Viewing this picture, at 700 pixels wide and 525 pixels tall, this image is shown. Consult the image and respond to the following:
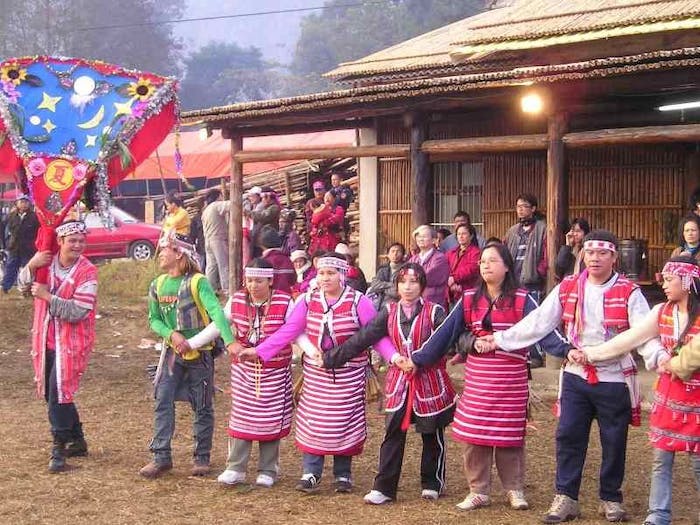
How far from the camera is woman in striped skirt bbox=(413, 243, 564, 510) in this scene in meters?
6.33

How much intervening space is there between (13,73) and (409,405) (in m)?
3.94

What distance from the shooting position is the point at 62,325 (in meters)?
7.61

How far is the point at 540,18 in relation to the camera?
13.4 m

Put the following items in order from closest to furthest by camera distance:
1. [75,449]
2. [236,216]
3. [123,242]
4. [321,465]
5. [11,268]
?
A: [321,465]
[75,449]
[236,216]
[11,268]
[123,242]

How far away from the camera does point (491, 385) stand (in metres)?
6.36

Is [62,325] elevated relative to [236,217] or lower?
lower

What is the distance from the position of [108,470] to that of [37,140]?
8.05ft

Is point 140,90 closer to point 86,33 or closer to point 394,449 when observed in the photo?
point 394,449

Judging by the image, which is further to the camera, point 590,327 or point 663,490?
point 590,327

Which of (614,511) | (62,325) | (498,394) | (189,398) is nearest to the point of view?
(614,511)

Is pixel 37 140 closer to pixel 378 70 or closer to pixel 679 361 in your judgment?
pixel 679 361

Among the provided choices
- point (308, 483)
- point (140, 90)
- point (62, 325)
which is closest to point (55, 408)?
point (62, 325)

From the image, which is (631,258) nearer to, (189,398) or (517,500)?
(517,500)

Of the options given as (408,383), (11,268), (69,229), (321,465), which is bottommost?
(321,465)
